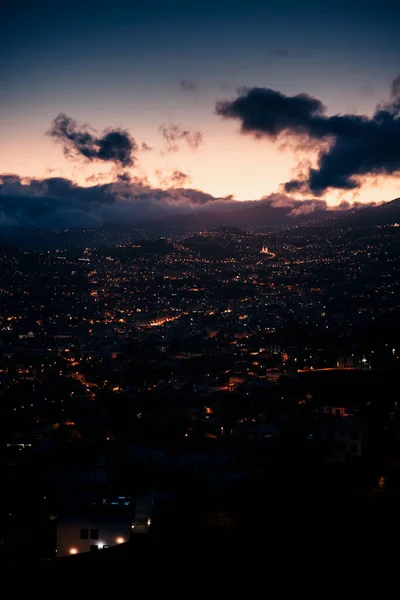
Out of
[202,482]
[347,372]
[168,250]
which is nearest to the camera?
[202,482]

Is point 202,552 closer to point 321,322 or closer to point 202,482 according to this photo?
point 202,482

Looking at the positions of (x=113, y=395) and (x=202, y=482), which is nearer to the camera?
(x=202, y=482)

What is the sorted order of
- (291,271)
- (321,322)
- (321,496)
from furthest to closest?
(291,271), (321,322), (321,496)

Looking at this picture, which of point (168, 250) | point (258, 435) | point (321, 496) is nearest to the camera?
point (321, 496)

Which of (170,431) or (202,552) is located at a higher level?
(202,552)

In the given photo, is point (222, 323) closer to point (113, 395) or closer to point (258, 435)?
point (113, 395)

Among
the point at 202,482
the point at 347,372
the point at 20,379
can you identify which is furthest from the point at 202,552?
the point at 20,379

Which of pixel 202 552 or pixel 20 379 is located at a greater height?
pixel 202 552

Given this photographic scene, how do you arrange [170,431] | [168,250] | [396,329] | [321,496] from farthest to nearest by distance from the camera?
[168,250]
[396,329]
[170,431]
[321,496]

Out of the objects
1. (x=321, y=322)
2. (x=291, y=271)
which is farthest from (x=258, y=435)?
(x=291, y=271)
